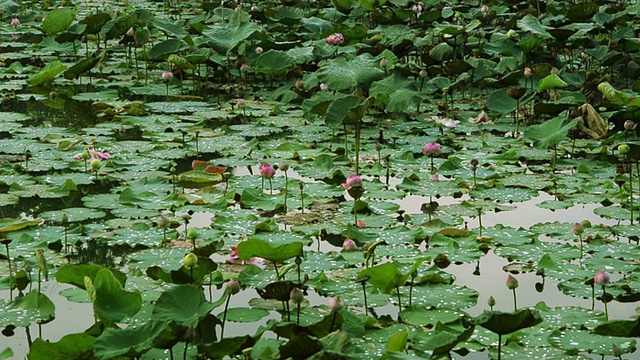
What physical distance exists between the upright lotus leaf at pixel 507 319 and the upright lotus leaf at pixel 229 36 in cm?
398

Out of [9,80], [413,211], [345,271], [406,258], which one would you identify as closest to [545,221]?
[413,211]

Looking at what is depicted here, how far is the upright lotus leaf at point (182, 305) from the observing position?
225 cm

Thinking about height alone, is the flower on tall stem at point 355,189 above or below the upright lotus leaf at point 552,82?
below

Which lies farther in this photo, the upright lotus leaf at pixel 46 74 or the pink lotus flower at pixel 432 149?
the upright lotus leaf at pixel 46 74

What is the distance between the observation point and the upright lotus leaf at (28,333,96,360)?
6.94 feet

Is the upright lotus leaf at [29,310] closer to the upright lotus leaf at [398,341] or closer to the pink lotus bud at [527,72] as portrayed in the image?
the upright lotus leaf at [398,341]

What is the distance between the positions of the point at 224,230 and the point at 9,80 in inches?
131

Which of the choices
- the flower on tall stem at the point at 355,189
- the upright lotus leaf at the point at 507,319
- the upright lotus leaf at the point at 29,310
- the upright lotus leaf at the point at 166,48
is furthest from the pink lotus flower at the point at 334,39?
the upright lotus leaf at the point at 507,319

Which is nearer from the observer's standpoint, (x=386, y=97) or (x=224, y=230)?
(x=224, y=230)

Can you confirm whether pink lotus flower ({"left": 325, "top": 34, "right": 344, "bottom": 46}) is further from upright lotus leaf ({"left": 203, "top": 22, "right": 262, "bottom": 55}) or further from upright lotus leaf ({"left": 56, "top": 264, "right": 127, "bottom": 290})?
upright lotus leaf ({"left": 56, "top": 264, "right": 127, "bottom": 290})

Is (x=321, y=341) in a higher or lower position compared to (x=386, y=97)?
lower

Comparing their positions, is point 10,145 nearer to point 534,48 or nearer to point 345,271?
point 345,271

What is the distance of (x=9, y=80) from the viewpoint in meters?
6.07

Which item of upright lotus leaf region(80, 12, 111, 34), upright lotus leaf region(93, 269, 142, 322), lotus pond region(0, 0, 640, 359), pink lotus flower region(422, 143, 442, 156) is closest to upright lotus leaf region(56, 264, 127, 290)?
lotus pond region(0, 0, 640, 359)
